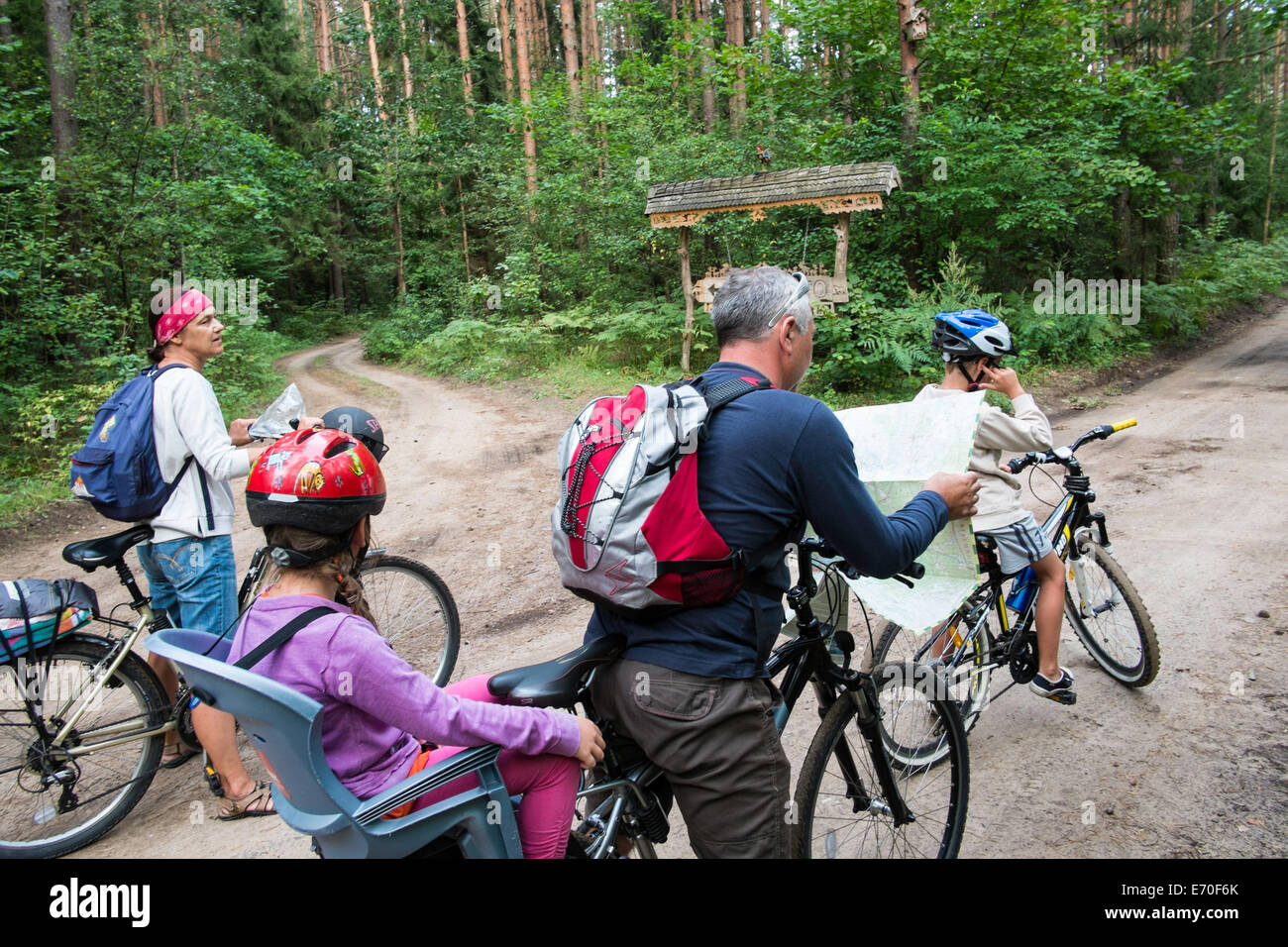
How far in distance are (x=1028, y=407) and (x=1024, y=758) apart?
163 cm

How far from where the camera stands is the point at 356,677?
1.87m

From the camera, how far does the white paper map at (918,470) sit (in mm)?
2680

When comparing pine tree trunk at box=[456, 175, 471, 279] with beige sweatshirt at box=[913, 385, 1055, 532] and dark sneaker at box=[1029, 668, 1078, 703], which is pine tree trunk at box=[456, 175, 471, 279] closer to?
beige sweatshirt at box=[913, 385, 1055, 532]

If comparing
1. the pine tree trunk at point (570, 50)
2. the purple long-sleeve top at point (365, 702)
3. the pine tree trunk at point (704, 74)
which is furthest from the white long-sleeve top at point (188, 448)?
the pine tree trunk at point (570, 50)

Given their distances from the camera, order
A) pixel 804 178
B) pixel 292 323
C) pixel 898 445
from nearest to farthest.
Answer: pixel 898 445, pixel 804 178, pixel 292 323

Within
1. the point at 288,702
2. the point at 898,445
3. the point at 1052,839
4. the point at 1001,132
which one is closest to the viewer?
the point at 288,702

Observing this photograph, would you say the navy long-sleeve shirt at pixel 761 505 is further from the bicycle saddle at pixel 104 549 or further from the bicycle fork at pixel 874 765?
the bicycle saddle at pixel 104 549

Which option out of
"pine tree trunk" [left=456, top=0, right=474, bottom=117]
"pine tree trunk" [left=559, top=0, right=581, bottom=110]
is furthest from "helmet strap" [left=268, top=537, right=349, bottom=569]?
"pine tree trunk" [left=456, top=0, right=474, bottom=117]

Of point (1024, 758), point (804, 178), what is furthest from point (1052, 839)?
point (804, 178)

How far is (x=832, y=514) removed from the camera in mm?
2002

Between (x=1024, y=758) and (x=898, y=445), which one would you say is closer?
(x=898, y=445)

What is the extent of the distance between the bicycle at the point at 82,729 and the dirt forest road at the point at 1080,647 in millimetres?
185

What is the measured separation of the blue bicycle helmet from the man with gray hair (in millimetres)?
1573
